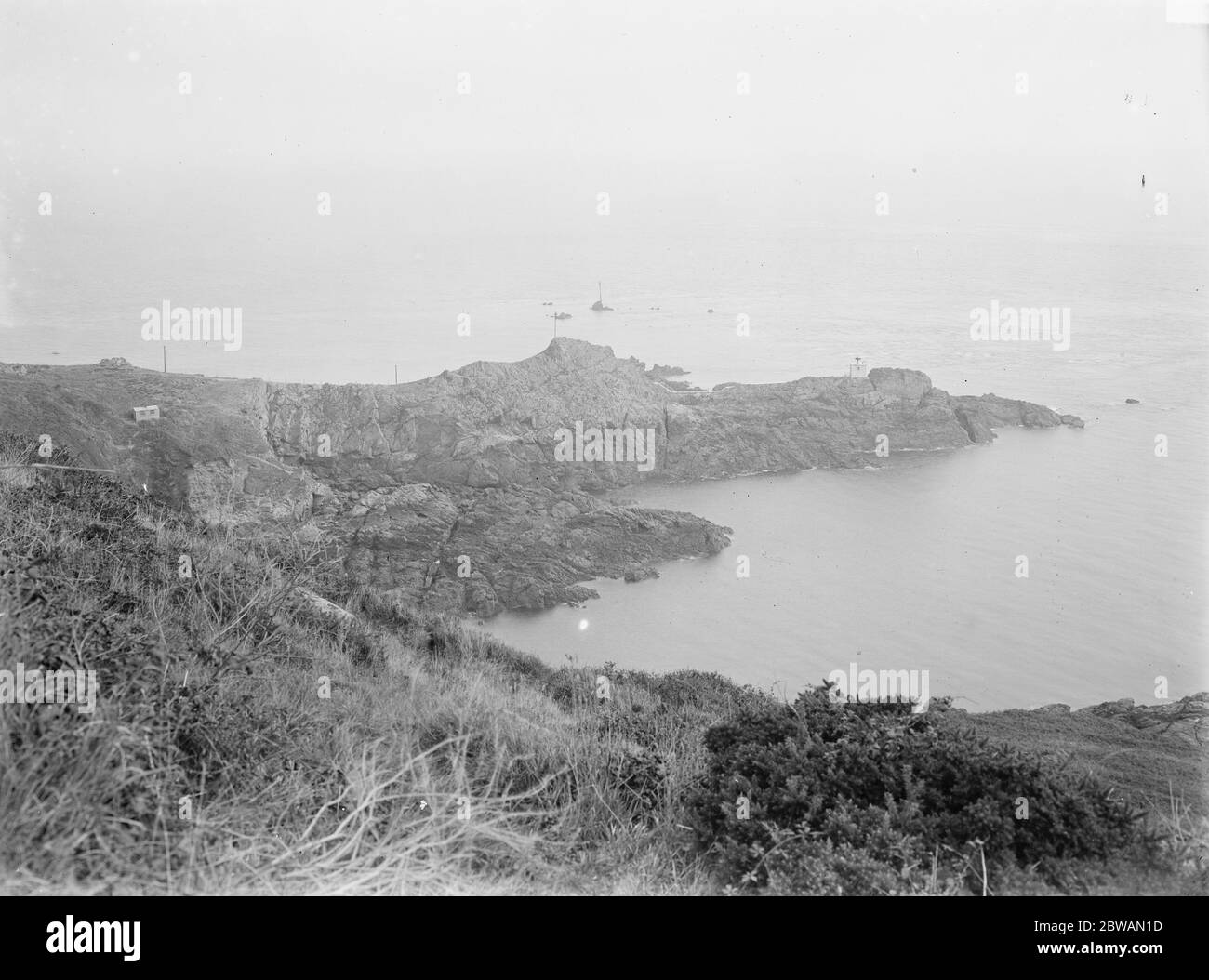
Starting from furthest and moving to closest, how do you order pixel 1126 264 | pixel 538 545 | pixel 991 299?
1. pixel 1126 264
2. pixel 991 299
3. pixel 538 545

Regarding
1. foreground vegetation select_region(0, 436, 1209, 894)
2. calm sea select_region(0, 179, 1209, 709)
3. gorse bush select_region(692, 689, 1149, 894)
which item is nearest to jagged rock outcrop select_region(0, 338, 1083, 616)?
calm sea select_region(0, 179, 1209, 709)

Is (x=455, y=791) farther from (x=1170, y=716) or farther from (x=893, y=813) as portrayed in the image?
(x=1170, y=716)

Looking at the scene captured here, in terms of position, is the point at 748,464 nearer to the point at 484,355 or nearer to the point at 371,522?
the point at 484,355

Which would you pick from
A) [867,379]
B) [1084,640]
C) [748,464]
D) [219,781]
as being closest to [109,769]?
[219,781]

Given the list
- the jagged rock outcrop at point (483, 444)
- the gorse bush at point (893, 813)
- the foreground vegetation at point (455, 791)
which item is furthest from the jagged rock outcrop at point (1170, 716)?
the jagged rock outcrop at point (483, 444)

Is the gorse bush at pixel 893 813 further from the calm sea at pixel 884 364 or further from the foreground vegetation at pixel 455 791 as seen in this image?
the calm sea at pixel 884 364

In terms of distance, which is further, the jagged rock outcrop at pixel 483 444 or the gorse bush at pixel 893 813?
the jagged rock outcrop at pixel 483 444
